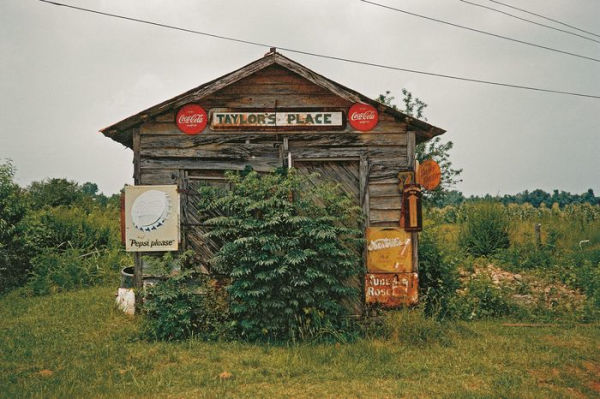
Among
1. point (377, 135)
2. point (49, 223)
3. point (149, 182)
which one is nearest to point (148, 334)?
point (149, 182)

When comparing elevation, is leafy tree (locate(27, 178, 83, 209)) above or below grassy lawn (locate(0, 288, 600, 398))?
above

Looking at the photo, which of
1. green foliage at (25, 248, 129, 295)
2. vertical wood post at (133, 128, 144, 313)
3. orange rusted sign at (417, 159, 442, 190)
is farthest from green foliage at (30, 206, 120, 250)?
orange rusted sign at (417, 159, 442, 190)

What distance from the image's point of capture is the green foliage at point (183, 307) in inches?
309

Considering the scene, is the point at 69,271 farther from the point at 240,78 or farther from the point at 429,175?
the point at 429,175

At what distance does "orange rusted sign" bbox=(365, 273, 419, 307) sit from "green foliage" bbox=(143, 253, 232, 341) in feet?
8.69

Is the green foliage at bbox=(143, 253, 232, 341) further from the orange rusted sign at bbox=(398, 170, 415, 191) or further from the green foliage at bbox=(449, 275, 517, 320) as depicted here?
the green foliage at bbox=(449, 275, 517, 320)

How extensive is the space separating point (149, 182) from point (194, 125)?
53.8 inches

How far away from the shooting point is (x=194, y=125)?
28.9 ft

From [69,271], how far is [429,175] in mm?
10632

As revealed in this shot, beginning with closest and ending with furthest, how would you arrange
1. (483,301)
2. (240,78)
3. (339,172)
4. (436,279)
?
1. (240,78)
2. (339,172)
3. (436,279)
4. (483,301)

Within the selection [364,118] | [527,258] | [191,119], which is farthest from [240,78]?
[527,258]

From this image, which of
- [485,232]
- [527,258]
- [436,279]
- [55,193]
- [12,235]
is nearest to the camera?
[436,279]

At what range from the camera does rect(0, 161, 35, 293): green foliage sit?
13086 millimetres

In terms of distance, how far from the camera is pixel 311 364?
261 inches
